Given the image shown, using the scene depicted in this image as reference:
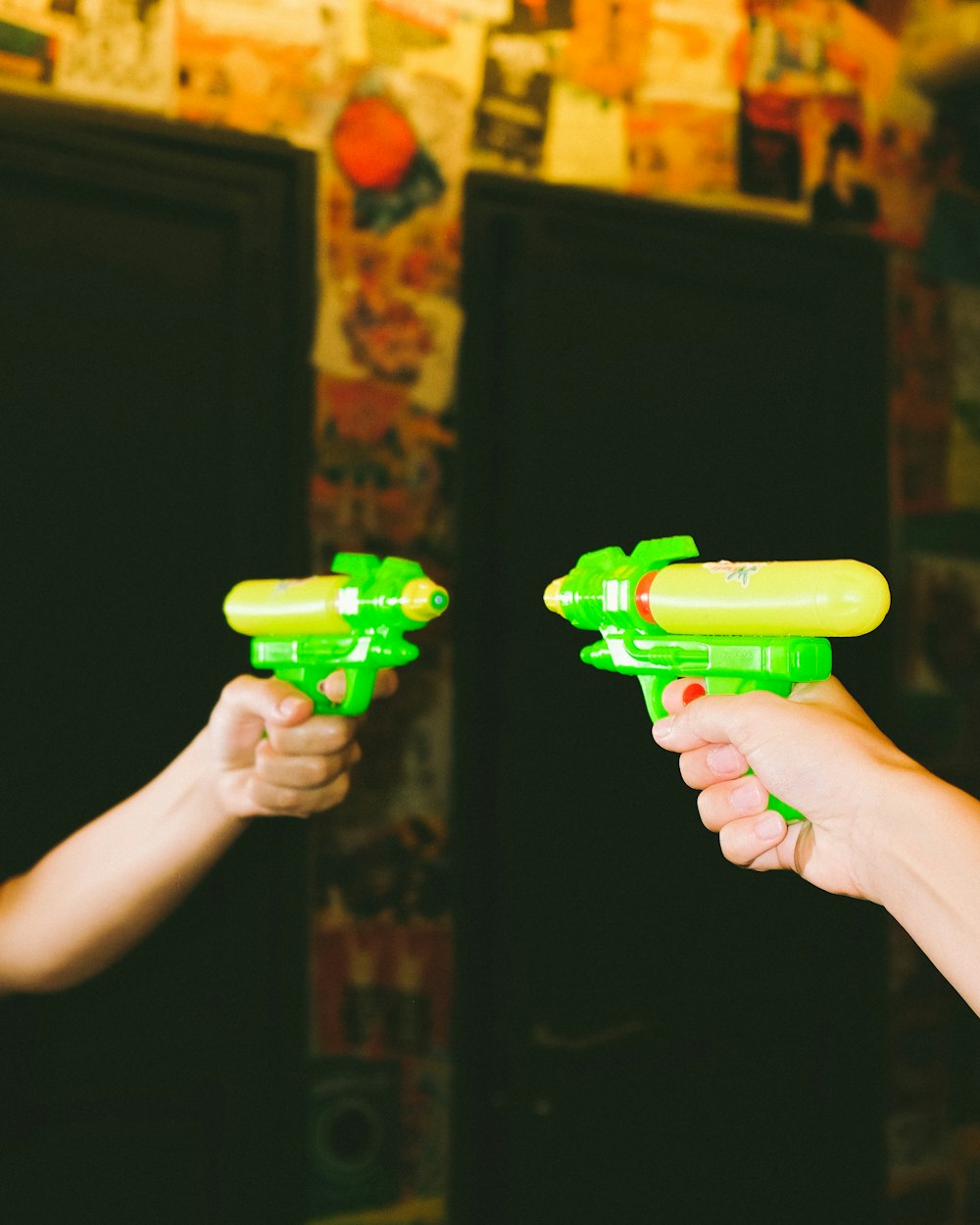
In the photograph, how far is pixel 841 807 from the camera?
0.77m

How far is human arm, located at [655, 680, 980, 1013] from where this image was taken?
0.70 meters

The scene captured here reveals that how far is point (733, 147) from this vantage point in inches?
67.9

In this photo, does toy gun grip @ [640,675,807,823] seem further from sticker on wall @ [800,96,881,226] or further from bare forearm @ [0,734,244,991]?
sticker on wall @ [800,96,881,226]

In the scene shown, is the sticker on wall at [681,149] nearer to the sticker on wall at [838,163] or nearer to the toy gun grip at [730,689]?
the sticker on wall at [838,163]

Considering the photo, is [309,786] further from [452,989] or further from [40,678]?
[452,989]

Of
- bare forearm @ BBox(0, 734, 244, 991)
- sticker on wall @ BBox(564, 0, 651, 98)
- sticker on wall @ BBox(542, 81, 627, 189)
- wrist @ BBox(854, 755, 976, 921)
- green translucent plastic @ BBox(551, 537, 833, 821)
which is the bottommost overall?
bare forearm @ BBox(0, 734, 244, 991)

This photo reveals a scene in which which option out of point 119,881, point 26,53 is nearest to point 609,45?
point 26,53

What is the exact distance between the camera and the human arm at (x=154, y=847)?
1.08m

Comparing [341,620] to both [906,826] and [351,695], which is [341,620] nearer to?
[351,695]

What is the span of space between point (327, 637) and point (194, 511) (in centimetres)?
60

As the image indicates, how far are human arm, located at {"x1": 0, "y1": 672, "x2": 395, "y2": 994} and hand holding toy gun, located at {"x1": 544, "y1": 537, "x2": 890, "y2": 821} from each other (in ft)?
1.21

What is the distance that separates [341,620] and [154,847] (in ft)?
1.34

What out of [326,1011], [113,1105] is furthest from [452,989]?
[113,1105]

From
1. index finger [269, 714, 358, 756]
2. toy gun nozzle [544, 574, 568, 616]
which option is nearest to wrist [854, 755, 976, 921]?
toy gun nozzle [544, 574, 568, 616]
